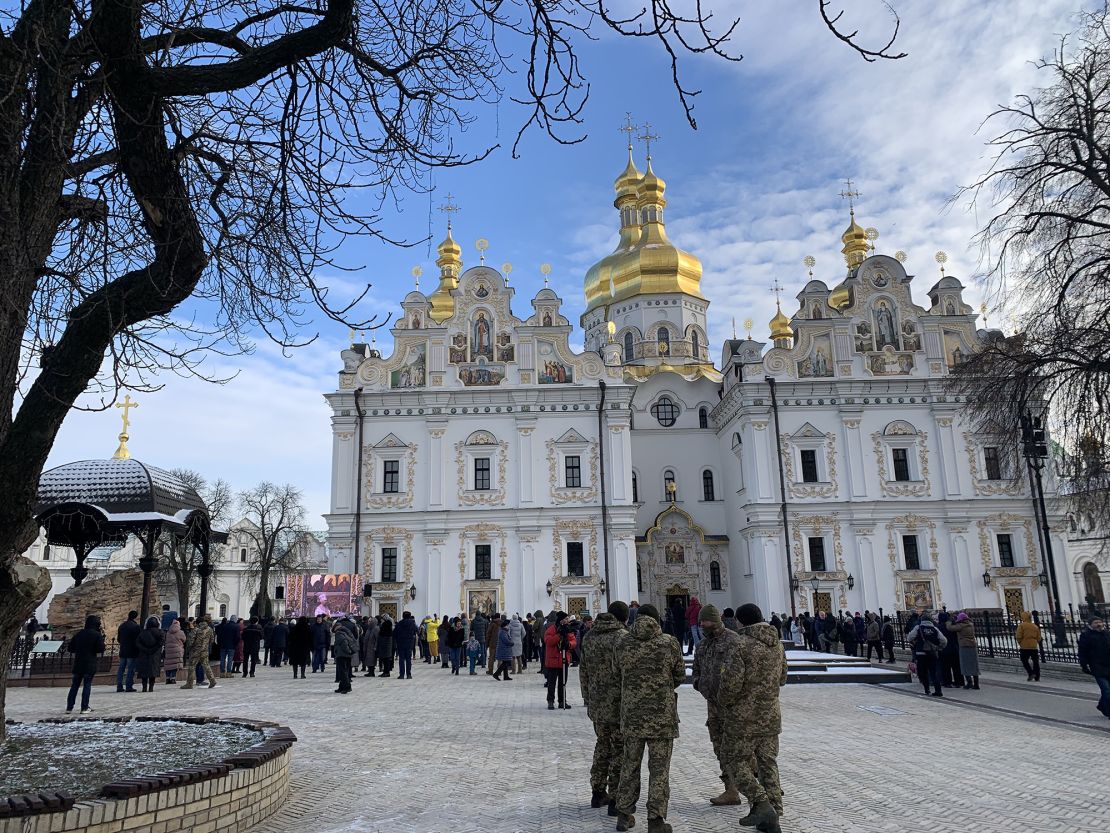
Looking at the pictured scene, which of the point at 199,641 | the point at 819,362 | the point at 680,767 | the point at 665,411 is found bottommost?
the point at 680,767

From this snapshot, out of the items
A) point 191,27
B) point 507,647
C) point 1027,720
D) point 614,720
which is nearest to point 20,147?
point 191,27

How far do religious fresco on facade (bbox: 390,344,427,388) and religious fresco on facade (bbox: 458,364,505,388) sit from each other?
172cm

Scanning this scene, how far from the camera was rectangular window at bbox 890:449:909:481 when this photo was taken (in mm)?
37000

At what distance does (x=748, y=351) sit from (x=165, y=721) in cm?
3212

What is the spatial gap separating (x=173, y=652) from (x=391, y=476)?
1713cm

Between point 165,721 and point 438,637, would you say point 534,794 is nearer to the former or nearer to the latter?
point 165,721

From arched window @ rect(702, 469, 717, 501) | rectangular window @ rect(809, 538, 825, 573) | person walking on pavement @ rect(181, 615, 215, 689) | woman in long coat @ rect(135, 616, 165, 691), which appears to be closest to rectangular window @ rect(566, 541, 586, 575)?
arched window @ rect(702, 469, 717, 501)

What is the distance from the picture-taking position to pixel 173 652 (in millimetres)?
19312

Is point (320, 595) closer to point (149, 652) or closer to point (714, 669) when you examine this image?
point (149, 652)

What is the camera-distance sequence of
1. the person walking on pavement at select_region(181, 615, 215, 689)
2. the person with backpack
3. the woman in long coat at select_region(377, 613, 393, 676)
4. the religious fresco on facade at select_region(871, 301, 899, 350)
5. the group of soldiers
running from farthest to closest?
the religious fresco on facade at select_region(871, 301, 899, 350)
the woman in long coat at select_region(377, 613, 393, 676)
the person walking on pavement at select_region(181, 615, 215, 689)
the person with backpack
the group of soldiers

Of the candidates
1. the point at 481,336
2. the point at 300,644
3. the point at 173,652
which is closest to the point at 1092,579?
the point at 481,336

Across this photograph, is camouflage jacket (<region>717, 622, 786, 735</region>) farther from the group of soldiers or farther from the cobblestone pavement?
the cobblestone pavement

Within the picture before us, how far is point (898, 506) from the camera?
3625 cm

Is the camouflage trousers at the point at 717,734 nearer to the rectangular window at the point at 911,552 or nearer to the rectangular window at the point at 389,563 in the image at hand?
the rectangular window at the point at 389,563
